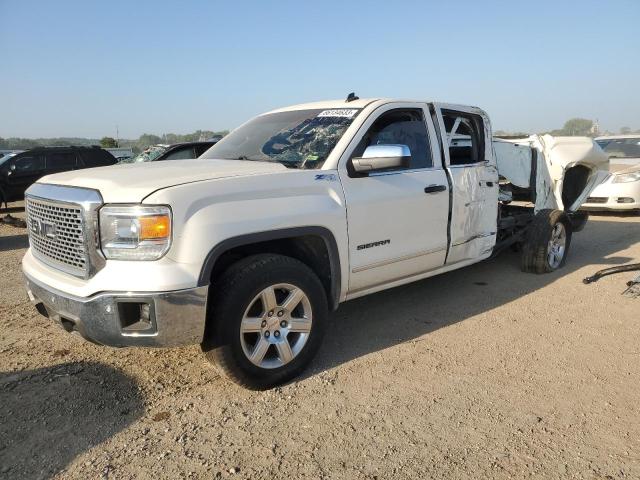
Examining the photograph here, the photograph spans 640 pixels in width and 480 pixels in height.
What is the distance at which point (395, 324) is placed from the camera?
448 cm

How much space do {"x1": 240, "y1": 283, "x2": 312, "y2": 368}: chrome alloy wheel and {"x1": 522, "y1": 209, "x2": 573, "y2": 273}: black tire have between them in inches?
145

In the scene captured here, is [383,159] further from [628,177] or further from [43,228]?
[628,177]

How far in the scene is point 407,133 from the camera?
432 centimetres

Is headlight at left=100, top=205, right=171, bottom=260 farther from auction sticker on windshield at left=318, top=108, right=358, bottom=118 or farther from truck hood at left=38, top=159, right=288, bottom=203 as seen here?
auction sticker on windshield at left=318, top=108, right=358, bottom=118

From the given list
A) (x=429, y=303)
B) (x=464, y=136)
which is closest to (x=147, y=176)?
(x=429, y=303)

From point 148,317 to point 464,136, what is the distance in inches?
145

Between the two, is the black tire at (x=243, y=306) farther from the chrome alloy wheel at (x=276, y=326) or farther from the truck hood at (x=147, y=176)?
the truck hood at (x=147, y=176)

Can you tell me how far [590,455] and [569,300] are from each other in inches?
108

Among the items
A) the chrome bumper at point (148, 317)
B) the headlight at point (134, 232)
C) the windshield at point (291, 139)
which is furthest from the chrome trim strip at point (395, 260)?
the headlight at point (134, 232)

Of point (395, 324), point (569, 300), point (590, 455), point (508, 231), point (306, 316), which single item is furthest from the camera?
point (508, 231)

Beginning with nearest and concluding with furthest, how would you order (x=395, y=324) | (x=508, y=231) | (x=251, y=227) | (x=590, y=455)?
(x=590, y=455) → (x=251, y=227) → (x=395, y=324) → (x=508, y=231)

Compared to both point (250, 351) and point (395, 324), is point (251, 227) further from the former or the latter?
point (395, 324)

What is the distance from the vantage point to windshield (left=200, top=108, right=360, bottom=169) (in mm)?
3773

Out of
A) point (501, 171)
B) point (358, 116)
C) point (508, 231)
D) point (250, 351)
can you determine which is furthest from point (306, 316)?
point (501, 171)
